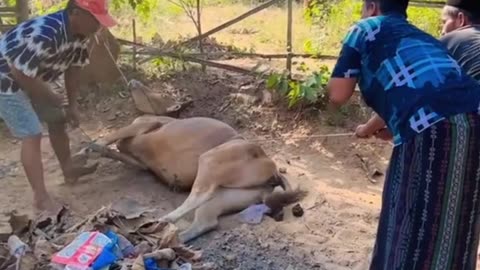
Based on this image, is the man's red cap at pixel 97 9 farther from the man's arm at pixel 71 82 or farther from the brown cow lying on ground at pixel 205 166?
the brown cow lying on ground at pixel 205 166

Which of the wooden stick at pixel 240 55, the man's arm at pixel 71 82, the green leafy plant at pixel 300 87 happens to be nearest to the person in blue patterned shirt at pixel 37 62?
the man's arm at pixel 71 82

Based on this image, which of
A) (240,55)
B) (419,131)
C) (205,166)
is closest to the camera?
(419,131)

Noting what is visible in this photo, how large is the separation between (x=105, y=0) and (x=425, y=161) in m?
2.71

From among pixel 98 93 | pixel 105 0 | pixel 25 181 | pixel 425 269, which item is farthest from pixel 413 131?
pixel 98 93

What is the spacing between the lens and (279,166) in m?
5.87

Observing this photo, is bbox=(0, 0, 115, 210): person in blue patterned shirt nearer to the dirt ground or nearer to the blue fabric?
the blue fabric

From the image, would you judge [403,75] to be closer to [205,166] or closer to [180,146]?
[205,166]

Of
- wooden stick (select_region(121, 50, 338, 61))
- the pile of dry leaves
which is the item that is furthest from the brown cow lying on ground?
wooden stick (select_region(121, 50, 338, 61))

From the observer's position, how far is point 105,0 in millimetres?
4781

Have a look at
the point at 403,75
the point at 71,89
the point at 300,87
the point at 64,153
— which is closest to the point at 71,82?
the point at 71,89

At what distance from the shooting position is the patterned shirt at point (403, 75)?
9.18ft

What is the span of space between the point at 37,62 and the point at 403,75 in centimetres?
275

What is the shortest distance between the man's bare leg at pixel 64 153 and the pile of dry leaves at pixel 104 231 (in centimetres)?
114

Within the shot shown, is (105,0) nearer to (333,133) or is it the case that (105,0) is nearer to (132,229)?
(132,229)
